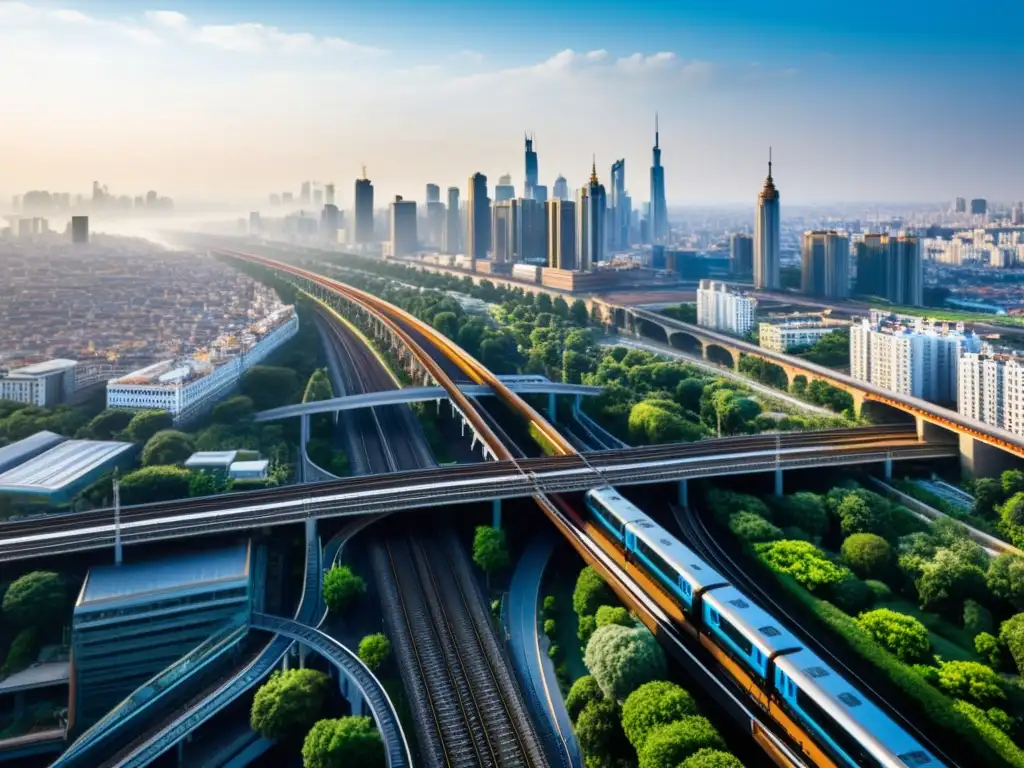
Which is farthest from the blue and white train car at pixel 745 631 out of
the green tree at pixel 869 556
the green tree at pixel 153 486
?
the green tree at pixel 153 486

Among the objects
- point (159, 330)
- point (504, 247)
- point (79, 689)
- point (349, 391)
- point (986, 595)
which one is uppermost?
point (504, 247)

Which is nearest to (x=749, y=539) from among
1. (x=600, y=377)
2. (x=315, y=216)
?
(x=600, y=377)

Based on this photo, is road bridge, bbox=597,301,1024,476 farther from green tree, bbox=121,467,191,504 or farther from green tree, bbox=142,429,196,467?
green tree, bbox=142,429,196,467

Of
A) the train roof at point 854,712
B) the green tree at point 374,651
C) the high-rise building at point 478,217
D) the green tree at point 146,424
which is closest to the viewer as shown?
the train roof at point 854,712

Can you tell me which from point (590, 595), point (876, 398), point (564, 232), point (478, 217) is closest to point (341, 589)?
point (590, 595)

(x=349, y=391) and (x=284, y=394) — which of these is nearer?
(x=284, y=394)

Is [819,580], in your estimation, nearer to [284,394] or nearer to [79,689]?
[79,689]

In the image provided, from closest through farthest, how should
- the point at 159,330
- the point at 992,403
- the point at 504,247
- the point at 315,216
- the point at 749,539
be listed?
the point at 749,539 < the point at 992,403 < the point at 159,330 < the point at 504,247 < the point at 315,216

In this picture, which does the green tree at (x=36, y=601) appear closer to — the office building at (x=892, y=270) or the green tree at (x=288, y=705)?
the green tree at (x=288, y=705)
